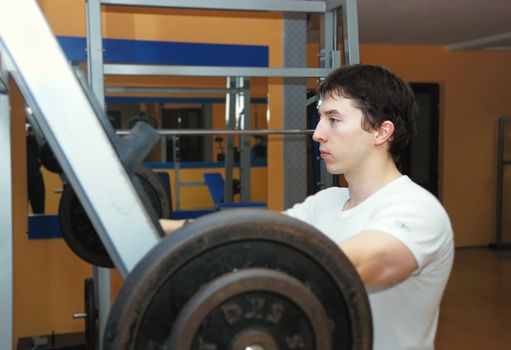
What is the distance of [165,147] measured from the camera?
12.1 feet

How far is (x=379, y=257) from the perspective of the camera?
2.43 ft

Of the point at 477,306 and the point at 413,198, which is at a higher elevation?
the point at 413,198

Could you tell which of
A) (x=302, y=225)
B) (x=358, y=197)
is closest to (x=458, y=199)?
(x=358, y=197)

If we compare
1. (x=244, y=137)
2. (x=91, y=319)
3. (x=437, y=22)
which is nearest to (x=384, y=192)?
(x=91, y=319)

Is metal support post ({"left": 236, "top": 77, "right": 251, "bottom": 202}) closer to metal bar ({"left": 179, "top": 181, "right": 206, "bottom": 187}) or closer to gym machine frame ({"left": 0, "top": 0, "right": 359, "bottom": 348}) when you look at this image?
metal bar ({"left": 179, "top": 181, "right": 206, "bottom": 187})

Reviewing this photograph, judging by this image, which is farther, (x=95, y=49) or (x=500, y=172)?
(x=500, y=172)

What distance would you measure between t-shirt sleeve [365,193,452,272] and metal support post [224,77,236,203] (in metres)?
2.29

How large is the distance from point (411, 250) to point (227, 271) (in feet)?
1.00

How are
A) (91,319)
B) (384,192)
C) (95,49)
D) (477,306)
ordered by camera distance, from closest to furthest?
(384,192)
(95,49)
(91,319)
(477,306)

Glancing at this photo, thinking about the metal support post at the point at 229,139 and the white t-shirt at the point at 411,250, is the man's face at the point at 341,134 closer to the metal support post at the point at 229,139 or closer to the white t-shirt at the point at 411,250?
the white t-shirt at the point at 411,250

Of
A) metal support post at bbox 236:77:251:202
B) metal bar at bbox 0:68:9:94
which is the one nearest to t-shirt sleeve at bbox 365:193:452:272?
metal bar at bbox 0:68:9:94

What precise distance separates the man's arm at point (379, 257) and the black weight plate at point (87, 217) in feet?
3.72

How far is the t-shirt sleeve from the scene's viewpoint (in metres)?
0.80

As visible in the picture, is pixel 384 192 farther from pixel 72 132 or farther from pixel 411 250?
pixel 72 132
